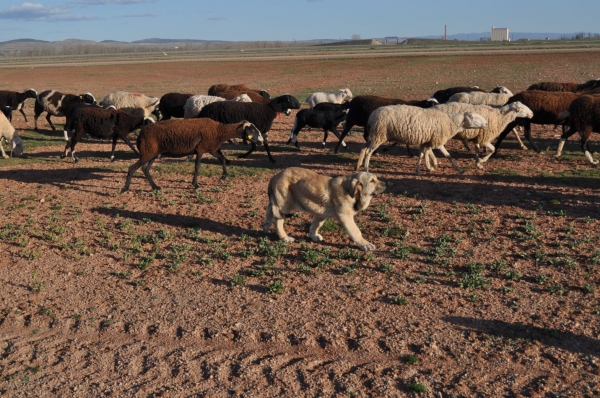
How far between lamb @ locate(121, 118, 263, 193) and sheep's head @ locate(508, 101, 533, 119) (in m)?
6.21

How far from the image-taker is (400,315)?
6426mm

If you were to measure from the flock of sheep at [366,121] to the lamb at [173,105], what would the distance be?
0.10 feet

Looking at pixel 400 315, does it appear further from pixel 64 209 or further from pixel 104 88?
pixel 104 88

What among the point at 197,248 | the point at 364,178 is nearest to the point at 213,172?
the point at 197,248

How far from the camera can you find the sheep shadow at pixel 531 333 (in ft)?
18.7

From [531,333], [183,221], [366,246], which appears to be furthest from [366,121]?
[531,333]

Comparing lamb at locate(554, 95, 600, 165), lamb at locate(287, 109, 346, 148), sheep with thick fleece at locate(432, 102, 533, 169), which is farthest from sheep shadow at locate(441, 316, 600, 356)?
lamb at locate(287, 109, 346, 148)

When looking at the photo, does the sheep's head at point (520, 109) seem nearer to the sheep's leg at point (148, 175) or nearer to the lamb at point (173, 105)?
the sheep's leg at point (148, 175)

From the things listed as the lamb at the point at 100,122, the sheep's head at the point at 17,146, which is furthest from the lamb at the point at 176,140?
the sheep's head at the point at 17,146

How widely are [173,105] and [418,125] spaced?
8.84m

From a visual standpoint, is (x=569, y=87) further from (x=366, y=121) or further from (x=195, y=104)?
(x=195, y=104)

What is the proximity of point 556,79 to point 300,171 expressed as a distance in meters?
32.0

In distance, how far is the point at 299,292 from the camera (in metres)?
7.07

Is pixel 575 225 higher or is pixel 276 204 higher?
pixel 276 204
